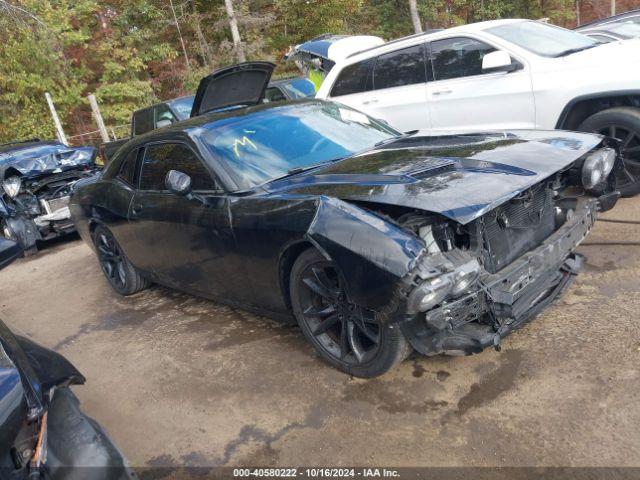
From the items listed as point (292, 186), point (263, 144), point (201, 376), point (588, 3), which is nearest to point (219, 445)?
point (201, 376)

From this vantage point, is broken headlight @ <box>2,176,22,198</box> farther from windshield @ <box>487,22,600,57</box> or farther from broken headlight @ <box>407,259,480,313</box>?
broken headlight @ <box>407,259,480,313</box>

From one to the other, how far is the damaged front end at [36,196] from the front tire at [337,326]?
6235 mm

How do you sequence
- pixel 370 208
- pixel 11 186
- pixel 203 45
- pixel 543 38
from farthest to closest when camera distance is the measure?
pixel 203 45, pixel 11 186, pixel 543 38, pixel 370 208

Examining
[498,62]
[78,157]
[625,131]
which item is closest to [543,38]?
[498,62]

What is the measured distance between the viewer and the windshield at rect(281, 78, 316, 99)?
32.0 ft

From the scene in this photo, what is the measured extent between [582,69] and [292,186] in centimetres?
338

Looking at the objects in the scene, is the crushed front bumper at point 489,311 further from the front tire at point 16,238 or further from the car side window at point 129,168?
the front tire at point 16,238

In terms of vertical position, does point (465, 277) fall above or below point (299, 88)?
below

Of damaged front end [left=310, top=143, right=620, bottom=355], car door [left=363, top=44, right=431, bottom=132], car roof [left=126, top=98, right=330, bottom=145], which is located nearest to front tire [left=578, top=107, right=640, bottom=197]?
car door [left=363, top=44, right=431, bottom=132]

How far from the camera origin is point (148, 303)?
5.13 m

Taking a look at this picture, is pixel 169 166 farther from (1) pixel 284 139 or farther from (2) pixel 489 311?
(2) pixel 489 311

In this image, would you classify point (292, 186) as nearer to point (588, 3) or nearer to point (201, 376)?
point (201, 376)

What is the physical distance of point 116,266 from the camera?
548 cm

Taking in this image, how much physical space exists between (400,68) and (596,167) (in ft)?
11.4
